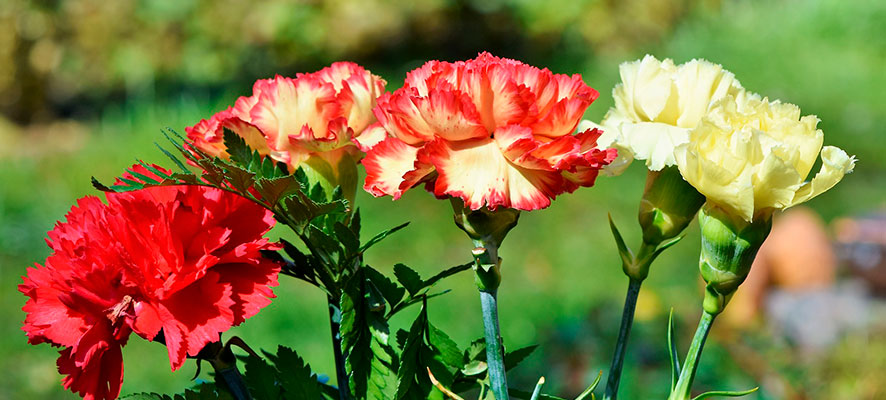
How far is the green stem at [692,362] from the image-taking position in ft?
1.90

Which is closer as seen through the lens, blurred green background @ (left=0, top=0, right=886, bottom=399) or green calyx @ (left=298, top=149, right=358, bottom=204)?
green calyx @ (left=298, top=149, right=358, bottom=204)

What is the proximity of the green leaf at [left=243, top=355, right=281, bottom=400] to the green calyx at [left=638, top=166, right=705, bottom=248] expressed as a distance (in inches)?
10.8

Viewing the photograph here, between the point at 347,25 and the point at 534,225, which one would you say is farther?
the point at 347,25

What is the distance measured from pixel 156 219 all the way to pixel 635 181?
11.2 feet

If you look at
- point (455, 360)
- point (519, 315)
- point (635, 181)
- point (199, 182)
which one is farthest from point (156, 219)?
point (635, 181)

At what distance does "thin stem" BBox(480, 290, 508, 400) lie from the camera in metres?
0.57

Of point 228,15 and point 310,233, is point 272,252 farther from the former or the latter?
point 228,15

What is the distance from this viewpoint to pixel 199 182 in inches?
21.0

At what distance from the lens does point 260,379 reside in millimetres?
631

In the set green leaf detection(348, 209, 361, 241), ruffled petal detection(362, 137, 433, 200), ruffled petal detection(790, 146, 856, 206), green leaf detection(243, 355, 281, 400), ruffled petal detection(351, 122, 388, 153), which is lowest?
green leaf detection(243, 355, 281, 400)

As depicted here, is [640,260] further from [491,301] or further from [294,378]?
[294,378]

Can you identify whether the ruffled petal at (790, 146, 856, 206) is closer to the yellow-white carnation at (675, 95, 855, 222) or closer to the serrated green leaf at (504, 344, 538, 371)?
the yellow-white carnation at (675, 95, 855, 222)

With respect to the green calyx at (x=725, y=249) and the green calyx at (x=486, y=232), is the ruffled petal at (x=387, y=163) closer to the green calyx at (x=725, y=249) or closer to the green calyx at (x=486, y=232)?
the green calyx at (x=486, y=232)

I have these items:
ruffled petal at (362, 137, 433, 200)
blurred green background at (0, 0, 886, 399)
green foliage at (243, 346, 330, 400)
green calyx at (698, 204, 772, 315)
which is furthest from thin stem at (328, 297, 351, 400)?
blurred green background at (0, 0, 886, 399)
